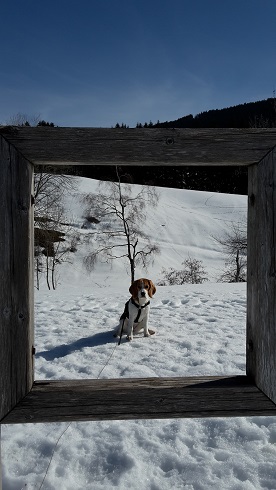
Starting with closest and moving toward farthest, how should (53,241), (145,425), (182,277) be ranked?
(145,425) < (182,277) < (53,241)

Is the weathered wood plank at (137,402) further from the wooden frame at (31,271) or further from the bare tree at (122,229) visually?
the bare tree at (122,229)

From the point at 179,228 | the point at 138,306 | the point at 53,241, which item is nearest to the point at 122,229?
A: the point at 53,241

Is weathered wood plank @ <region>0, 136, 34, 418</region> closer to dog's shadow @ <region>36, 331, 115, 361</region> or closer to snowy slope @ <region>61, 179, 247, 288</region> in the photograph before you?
dog's shadow @ <region>36, 331, 115, 361</region>

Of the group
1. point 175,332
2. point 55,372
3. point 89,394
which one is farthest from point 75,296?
point 89,394

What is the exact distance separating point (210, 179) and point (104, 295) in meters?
39.1

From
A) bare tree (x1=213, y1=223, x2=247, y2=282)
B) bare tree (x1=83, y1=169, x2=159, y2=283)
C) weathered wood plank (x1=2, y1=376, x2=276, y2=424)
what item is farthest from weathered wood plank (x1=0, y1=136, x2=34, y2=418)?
bare tree (x1=213, y1=223, x2=247, y2=282)

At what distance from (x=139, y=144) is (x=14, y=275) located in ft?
2.67

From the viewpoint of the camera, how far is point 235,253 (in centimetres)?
2442

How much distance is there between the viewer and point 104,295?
30.2 feet

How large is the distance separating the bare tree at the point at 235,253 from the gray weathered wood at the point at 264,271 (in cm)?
1794

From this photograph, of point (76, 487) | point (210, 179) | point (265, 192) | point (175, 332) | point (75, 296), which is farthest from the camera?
point (210, 179)

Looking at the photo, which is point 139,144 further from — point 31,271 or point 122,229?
point 122,229

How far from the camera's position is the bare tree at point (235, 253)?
70.2 feet

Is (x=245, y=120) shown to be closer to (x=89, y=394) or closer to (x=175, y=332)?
(x=175, y=332)
